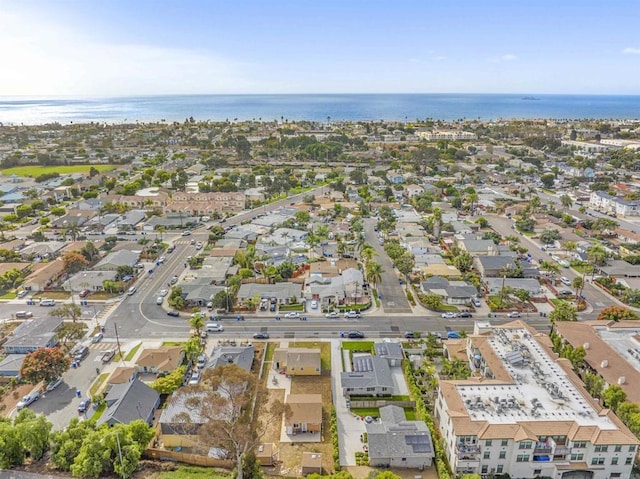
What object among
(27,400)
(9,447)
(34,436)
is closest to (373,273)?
(27,400)

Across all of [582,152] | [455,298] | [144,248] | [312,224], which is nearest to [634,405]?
[455,298]

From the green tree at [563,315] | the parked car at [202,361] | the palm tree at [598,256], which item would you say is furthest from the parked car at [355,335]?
the palm tree at [598,256]

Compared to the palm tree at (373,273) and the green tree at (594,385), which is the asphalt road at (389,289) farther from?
the green tree at (594,385)

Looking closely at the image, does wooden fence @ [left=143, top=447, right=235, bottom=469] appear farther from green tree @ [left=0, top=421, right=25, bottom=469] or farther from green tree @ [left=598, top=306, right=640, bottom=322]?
green tree @ [left=598, top=306, right=640, bottom=322]

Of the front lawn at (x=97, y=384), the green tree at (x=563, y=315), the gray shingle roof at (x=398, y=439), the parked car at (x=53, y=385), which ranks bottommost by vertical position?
the front lawn at (x=97, y=384)

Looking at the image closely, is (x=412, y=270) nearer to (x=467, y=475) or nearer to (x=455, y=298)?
(x=455, y=298)

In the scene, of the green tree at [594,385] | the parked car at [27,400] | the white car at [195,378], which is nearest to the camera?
the green tree at [594,385]

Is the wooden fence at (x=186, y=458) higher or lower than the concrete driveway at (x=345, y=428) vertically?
higher

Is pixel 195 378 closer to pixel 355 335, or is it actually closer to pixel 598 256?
pixel 355 335
